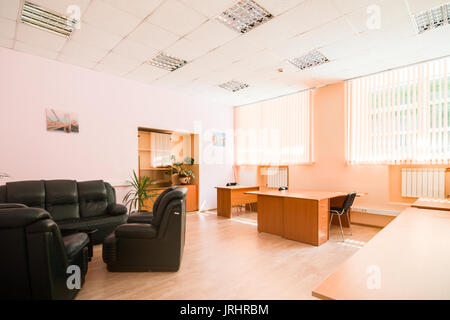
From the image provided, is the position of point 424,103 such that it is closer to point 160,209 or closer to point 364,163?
point 364,163

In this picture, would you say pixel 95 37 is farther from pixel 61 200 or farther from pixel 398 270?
pixel 398 270

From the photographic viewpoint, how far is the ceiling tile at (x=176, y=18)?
3.12m

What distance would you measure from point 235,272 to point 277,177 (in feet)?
14.7

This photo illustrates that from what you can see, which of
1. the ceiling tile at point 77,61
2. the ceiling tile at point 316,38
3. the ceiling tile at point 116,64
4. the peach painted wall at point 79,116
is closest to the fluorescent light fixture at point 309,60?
the ceiling tile at point 316,38

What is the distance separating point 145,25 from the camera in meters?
3.52

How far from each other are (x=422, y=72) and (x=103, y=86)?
6653 mm

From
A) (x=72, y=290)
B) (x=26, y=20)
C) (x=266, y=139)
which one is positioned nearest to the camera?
(x=72, y=290)

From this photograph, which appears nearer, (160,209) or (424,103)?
(160,209)

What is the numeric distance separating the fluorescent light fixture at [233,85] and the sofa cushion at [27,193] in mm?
4506

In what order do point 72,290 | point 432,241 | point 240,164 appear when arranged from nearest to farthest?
1. point 432,241
2. point 72,290
3. point 240,164

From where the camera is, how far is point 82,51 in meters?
4.30

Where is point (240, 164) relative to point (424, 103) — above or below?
below

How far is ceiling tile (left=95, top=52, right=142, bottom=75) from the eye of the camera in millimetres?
4582

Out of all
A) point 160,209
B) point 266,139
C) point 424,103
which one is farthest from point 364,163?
point 160,209
